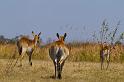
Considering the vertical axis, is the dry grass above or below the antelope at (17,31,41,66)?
below

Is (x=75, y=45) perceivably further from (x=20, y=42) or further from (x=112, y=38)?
(x=112, y=38)

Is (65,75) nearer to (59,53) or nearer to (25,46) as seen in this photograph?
(59,53)

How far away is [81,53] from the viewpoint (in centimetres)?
2805

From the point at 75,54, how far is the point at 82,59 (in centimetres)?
70

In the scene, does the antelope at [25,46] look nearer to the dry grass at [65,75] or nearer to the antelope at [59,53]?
the dry grass at [65,75]

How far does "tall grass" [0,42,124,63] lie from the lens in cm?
2742

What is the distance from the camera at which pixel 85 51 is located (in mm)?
28188

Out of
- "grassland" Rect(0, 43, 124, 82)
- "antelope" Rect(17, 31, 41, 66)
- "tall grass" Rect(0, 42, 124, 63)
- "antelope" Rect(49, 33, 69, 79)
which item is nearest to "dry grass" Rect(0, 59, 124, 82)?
"grassland" Rect(0, 43, 124, 82)

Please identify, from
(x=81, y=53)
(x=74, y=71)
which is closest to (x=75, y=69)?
(x=74, y=71)

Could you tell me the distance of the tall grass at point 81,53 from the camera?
27.4 m

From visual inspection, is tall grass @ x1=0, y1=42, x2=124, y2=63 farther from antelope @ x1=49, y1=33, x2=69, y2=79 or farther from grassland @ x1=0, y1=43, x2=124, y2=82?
antelope @ x1=49, y1=33, x2=69, y2=79

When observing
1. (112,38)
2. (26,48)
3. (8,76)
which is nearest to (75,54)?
(26,48)

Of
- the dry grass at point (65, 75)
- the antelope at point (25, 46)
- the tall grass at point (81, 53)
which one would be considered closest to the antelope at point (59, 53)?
the dry grass at point (65, 75)

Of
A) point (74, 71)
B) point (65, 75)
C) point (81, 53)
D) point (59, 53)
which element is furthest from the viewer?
point (81, 53)
